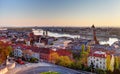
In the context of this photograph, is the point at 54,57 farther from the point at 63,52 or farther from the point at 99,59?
the point at 99,59

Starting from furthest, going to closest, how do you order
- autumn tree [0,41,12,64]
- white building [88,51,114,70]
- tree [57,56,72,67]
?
autumn tree [0,41,12,64]
tree [57,56,72,67]
white building [88,51,114,70]

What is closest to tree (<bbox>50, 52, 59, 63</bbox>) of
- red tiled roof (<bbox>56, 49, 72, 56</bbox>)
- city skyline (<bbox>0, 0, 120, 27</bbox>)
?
red tiled roof (<bbox>56, 49, 72, 56</bbox>)

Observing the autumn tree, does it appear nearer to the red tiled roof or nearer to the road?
the road

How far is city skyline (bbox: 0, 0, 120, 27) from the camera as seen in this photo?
337 centimetres

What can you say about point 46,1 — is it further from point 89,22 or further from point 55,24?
point 89,22

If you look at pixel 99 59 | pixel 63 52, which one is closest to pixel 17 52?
pixel 63 52

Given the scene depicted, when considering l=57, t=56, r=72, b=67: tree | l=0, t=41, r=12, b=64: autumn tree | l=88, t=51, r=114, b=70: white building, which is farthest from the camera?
l=0, t=41, r=12, b=64: autumn tree

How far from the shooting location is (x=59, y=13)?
3.57 metres

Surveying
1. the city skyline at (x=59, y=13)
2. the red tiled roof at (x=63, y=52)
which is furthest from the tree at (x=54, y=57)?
the city skyline at (x=59, y=13)

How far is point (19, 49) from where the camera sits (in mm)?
3826

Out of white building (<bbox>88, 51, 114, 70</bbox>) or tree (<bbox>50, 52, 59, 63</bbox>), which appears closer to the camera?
white building (<bbox>88, 51, 114, 70</bbox>)

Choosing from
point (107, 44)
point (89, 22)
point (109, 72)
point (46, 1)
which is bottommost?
point (109, 72)

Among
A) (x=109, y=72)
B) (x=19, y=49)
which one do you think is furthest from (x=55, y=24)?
(x=109, y=72)

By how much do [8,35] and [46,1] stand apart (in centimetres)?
72
